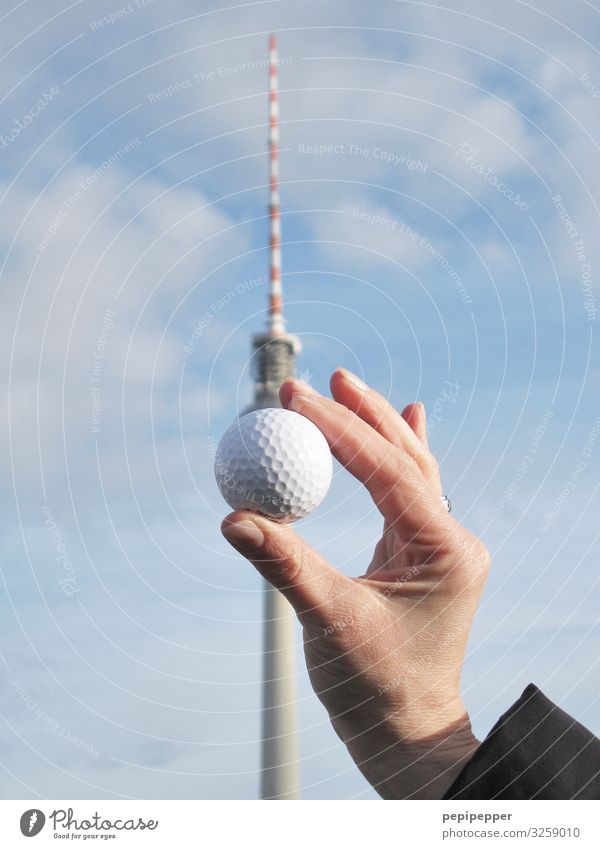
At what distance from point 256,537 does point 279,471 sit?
1.69 metres

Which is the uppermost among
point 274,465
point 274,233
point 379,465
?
point 274,233

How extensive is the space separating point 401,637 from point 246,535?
1424 mm

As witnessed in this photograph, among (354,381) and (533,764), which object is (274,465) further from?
(533,764)

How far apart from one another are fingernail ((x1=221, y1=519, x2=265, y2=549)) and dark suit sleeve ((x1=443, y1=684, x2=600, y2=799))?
6.18ft

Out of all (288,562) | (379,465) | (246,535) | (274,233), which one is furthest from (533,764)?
(274,233)

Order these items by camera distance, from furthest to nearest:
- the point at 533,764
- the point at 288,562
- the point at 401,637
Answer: the point at 401,637 → the point at 533,764 → the point at 288,562

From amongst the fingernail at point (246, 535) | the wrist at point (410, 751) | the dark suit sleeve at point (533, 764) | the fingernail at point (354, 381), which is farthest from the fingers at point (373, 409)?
the dark suit sleeve at point (533, 764)

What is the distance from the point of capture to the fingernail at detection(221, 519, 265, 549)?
4996 millimetres

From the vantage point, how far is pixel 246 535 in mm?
5004

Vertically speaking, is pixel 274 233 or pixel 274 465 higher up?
pixel 274 233

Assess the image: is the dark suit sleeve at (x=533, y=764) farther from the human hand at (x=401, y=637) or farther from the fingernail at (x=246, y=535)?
the fingernail at (x=246, y=535)

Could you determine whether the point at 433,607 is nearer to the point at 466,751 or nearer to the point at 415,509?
the point at 415,509

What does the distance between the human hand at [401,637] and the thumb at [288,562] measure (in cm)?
33

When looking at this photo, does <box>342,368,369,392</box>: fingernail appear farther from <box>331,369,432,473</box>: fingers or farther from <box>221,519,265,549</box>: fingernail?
<box>221,519,265,549</box>: fingernail
